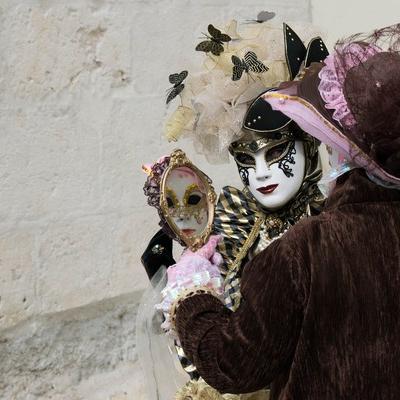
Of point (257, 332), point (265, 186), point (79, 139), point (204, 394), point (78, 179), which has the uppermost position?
point (79, 139)

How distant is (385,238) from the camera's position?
95cm

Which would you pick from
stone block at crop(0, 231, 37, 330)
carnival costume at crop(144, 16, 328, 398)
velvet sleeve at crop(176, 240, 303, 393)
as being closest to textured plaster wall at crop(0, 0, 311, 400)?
stone block at crop(0, 231, 37, 330)

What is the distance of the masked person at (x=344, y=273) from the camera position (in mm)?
936

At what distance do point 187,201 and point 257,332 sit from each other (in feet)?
1.52

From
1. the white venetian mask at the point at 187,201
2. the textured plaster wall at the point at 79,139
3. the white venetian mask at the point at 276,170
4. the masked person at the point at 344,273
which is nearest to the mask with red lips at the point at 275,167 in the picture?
the white venetian mask at the point at 276,170

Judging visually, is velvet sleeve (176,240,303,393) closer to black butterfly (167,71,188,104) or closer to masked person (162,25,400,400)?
masked person (162,25,400,400)

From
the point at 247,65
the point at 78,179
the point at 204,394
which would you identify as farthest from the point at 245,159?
the point at 78,179

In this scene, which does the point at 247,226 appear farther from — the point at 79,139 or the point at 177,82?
the point at 79,139

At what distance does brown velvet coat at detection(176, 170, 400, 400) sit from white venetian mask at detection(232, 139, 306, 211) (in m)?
0.37

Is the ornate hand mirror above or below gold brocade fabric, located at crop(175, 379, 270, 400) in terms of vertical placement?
above

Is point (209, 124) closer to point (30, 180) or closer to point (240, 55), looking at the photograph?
point (240, 55)

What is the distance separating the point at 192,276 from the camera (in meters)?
1.27

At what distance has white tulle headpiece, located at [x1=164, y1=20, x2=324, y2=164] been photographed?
1.40 metres

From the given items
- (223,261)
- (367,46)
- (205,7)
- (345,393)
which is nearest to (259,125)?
(223,261)
